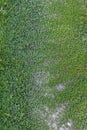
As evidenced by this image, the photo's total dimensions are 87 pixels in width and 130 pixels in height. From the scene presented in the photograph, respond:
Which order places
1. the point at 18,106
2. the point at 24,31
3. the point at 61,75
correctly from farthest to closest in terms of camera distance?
the point at 24,31
the point at 61,75
the point at 18,106

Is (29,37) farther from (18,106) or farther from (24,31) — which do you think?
(18,106)

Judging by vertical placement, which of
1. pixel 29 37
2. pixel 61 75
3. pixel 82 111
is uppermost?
pixel 29 37

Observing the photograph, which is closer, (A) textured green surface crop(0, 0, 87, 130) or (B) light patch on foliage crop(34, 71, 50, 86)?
(A) textured green surface crop(0, 0, 87, 130)

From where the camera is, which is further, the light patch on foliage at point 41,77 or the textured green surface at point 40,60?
the light patch on foliage at point 41,77

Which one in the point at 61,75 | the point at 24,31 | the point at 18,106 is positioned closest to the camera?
the point at 18,106

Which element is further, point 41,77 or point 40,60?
point 40,60

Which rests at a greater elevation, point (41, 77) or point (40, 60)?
point (40, 60)

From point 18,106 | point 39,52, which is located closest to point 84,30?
point 39,52

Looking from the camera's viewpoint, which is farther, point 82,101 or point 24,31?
Result: point 24,31
